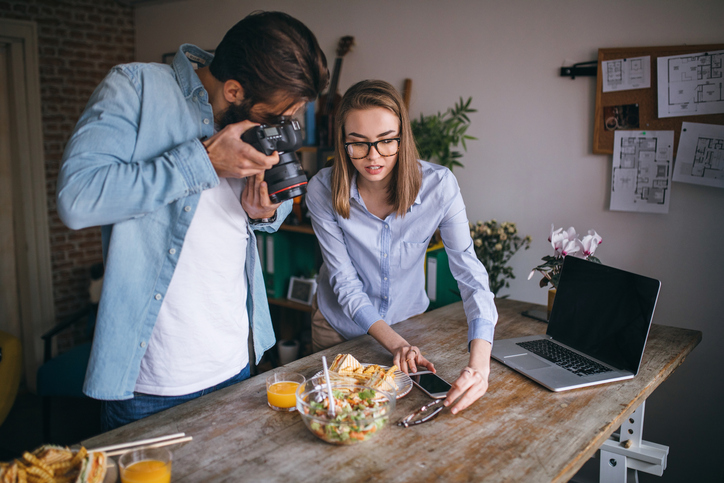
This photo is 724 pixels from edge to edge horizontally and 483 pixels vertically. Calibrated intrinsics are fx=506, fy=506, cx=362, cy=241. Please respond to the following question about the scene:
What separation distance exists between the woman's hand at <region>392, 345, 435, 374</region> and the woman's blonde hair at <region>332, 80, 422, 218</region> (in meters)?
0.49

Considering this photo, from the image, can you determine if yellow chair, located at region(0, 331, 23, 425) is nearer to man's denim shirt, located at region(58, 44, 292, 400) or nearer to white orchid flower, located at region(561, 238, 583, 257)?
man's denim shirt, located at region(58, 44, 292, 400)

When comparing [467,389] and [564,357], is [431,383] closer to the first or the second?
[467,389]

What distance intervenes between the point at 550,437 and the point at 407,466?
35 cm

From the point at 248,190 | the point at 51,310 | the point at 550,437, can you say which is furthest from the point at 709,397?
the point at 51,310

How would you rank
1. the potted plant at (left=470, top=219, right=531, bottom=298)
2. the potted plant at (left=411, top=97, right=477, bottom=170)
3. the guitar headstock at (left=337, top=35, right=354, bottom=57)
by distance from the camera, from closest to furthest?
the potted plant at (left=470, top=219, right=531, bottom=298) → the potted plant at (left=411, top=97, right=477, bottom=170) → the guitar headstock at (left=337, top=35, right=354, bottom=57)

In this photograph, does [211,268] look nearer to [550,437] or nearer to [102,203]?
[102,203]

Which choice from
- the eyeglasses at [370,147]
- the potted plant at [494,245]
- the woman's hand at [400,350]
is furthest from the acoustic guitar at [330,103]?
the woman's hand at [400,350]

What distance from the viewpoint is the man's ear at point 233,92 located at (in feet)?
3.68

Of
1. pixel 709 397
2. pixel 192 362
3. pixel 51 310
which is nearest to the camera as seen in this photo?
pixel 192 362

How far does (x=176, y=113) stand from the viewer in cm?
114

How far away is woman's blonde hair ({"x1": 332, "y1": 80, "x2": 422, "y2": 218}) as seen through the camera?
1585 mm

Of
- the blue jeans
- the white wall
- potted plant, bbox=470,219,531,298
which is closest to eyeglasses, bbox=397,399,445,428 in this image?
the blue jeans

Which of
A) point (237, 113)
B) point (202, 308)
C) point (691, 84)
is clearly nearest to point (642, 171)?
point (691, 84)

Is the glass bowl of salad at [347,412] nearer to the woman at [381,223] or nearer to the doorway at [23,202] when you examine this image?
the woman at [381,223]
